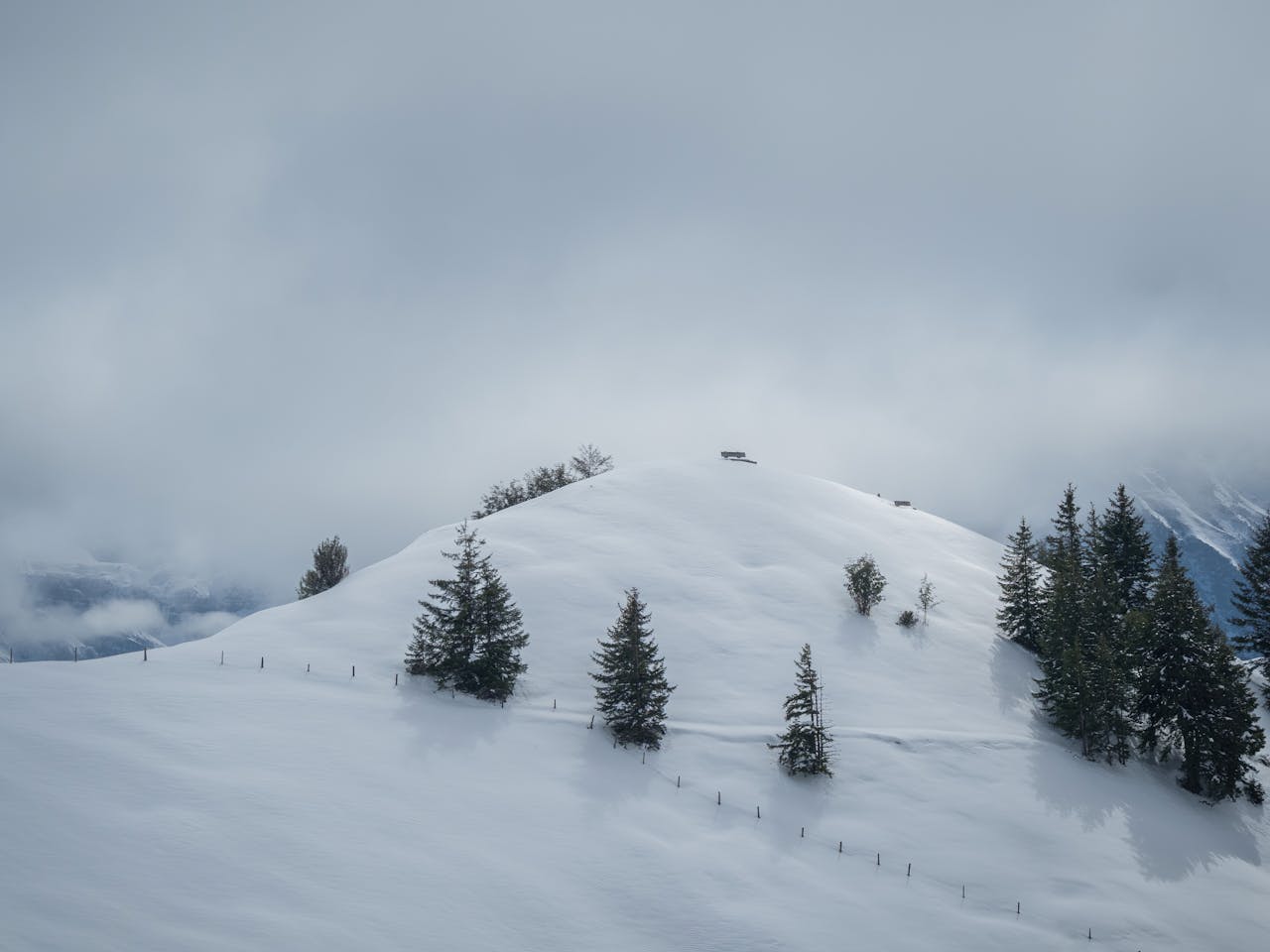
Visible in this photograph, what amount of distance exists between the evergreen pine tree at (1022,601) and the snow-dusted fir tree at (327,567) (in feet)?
163

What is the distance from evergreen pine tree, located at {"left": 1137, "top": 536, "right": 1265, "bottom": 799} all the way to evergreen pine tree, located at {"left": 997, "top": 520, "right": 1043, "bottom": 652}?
25.5 feet

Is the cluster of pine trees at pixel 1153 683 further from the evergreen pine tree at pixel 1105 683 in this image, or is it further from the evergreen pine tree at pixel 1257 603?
the evergreen pine tree at pixel 1257 603

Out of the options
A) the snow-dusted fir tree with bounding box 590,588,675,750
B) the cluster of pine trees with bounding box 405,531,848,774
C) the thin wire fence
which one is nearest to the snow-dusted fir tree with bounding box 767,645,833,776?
the cluster of pine trees with bounding box 405,531,848,774

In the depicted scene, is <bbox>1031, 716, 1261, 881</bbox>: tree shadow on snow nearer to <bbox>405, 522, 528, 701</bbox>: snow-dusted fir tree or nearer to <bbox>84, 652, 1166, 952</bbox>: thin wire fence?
<bbox>84, 652, 1166, 952</bbox>: thin wire fence

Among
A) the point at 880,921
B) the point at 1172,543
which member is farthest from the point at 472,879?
the point at 1172,543

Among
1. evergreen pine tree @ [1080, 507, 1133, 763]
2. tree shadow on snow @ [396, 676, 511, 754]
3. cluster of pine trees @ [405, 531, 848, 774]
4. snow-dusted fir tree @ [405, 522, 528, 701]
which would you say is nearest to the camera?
tree shadow on snow @ [396, 676, 511, 754]

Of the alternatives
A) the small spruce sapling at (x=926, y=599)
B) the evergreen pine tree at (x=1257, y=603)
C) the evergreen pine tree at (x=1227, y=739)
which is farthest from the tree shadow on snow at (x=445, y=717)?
the evergreen pine tree at (x=1257, y=603)

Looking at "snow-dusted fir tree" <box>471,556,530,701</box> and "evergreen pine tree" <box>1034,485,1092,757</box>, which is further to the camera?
"evergreen pine tree" <box>1034,485,1092,757</box>

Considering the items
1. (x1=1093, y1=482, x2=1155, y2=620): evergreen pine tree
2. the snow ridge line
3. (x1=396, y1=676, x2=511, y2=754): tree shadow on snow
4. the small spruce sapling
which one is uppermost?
(x1=1093, y1=482, x2=1155, y2=620): evergreen pine tree

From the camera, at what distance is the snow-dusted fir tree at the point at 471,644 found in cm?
3891

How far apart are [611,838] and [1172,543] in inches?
2191

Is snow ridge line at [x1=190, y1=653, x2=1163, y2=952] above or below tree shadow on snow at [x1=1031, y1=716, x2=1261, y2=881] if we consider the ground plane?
below

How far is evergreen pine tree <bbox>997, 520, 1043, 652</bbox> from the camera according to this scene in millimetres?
51812

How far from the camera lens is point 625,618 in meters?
39.4
